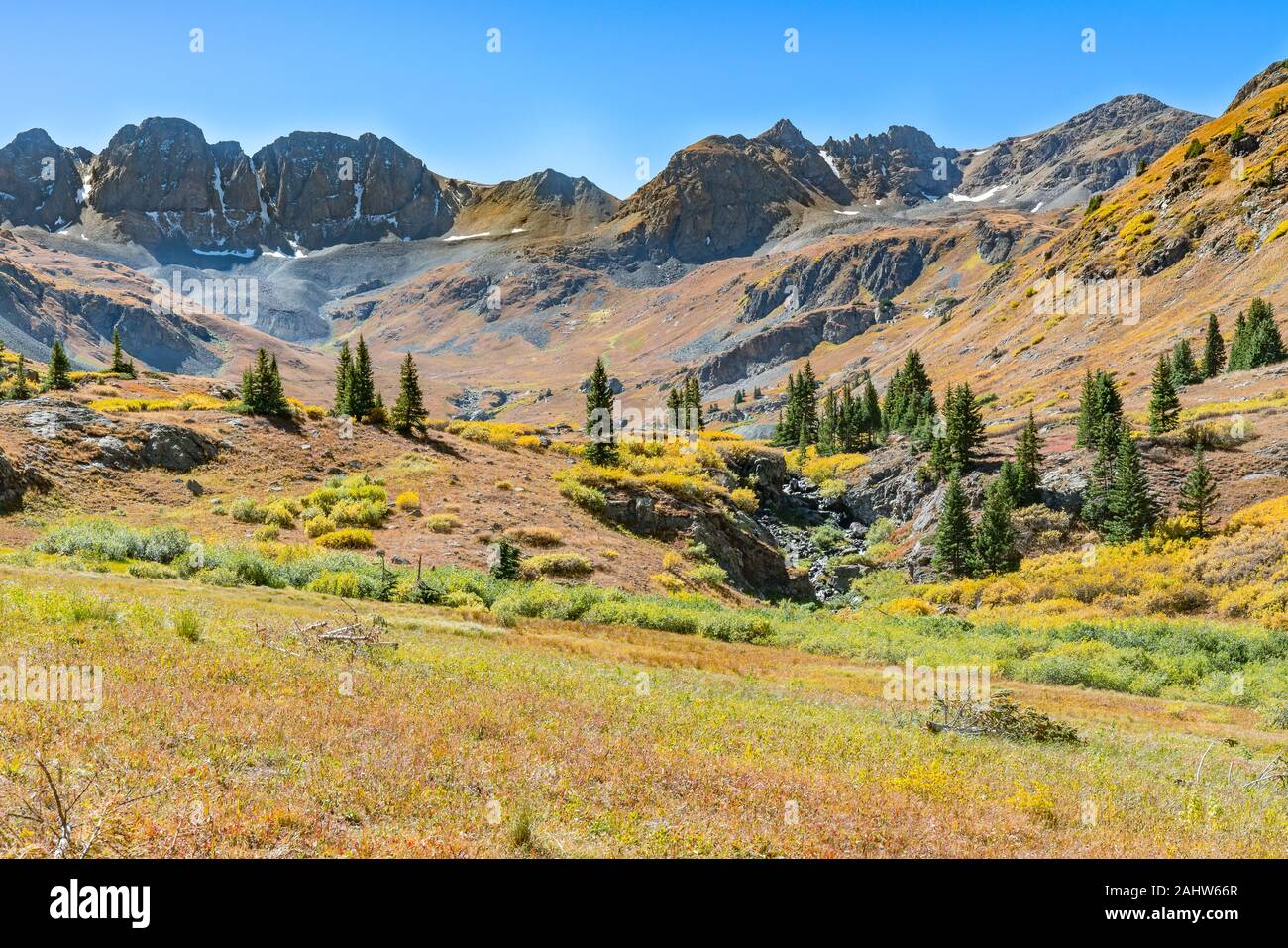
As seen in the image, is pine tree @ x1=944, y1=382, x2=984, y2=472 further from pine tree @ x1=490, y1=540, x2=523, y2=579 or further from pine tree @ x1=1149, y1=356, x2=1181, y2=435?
pine tree @ x1=490, y1=540, x2=523, y2=579

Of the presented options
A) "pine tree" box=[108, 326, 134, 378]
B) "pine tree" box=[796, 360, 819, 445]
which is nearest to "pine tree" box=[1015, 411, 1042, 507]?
"pine tree" box=[796, 360, 819, 445]

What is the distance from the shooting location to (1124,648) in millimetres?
31438

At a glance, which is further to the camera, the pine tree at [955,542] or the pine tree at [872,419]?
the pine tree at [872,419]

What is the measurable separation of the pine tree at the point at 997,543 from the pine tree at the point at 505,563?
36963mm

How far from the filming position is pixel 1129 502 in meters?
48.6

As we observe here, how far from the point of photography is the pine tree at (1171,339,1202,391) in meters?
72.6

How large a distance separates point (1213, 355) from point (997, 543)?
140ft

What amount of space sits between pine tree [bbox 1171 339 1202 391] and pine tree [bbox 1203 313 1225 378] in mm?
942

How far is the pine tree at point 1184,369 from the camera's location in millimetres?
72625

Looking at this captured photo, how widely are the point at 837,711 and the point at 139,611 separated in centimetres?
1726

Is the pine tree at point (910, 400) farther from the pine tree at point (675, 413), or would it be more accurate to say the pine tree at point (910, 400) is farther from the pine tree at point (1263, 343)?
the pine tree at point (675, 413)

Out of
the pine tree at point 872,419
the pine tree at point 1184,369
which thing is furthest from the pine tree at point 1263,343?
the pine tree at point 872,419
